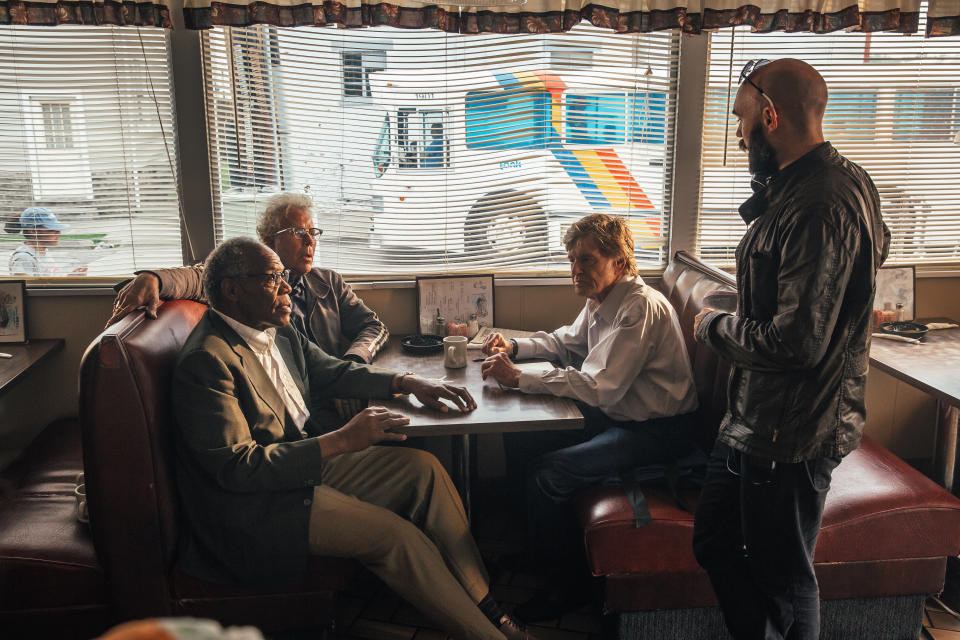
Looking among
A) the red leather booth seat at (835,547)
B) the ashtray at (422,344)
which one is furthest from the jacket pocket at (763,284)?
the ashtray at (422,344)

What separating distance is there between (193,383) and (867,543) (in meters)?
2.01

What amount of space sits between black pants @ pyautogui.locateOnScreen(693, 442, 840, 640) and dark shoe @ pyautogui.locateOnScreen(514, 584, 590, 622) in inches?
26.0

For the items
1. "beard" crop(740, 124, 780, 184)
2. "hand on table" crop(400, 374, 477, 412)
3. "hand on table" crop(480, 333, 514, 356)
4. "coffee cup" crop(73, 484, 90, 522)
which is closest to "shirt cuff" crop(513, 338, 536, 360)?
"hand on table" crop(480, 333, 514, 356)

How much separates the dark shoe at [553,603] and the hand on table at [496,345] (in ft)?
2.90

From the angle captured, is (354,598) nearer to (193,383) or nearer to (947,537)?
(193,383)

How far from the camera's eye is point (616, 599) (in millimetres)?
2268

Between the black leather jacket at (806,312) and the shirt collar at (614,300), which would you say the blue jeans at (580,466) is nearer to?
the shirt collar at (614,300)

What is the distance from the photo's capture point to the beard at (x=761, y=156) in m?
1.81

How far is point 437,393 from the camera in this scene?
2.38m

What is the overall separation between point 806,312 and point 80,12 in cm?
284

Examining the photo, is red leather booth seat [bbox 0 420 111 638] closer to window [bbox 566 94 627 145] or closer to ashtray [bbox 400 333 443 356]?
ashtray [bbox 400 333 443 356]

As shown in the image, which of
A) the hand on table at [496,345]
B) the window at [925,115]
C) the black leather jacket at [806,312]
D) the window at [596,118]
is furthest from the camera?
the window at [925,115]

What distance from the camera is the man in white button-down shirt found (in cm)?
248

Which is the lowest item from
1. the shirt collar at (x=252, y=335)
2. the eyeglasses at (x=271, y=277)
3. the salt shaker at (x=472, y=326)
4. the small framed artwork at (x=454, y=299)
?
the salt shaker at (x=472, y=326)
